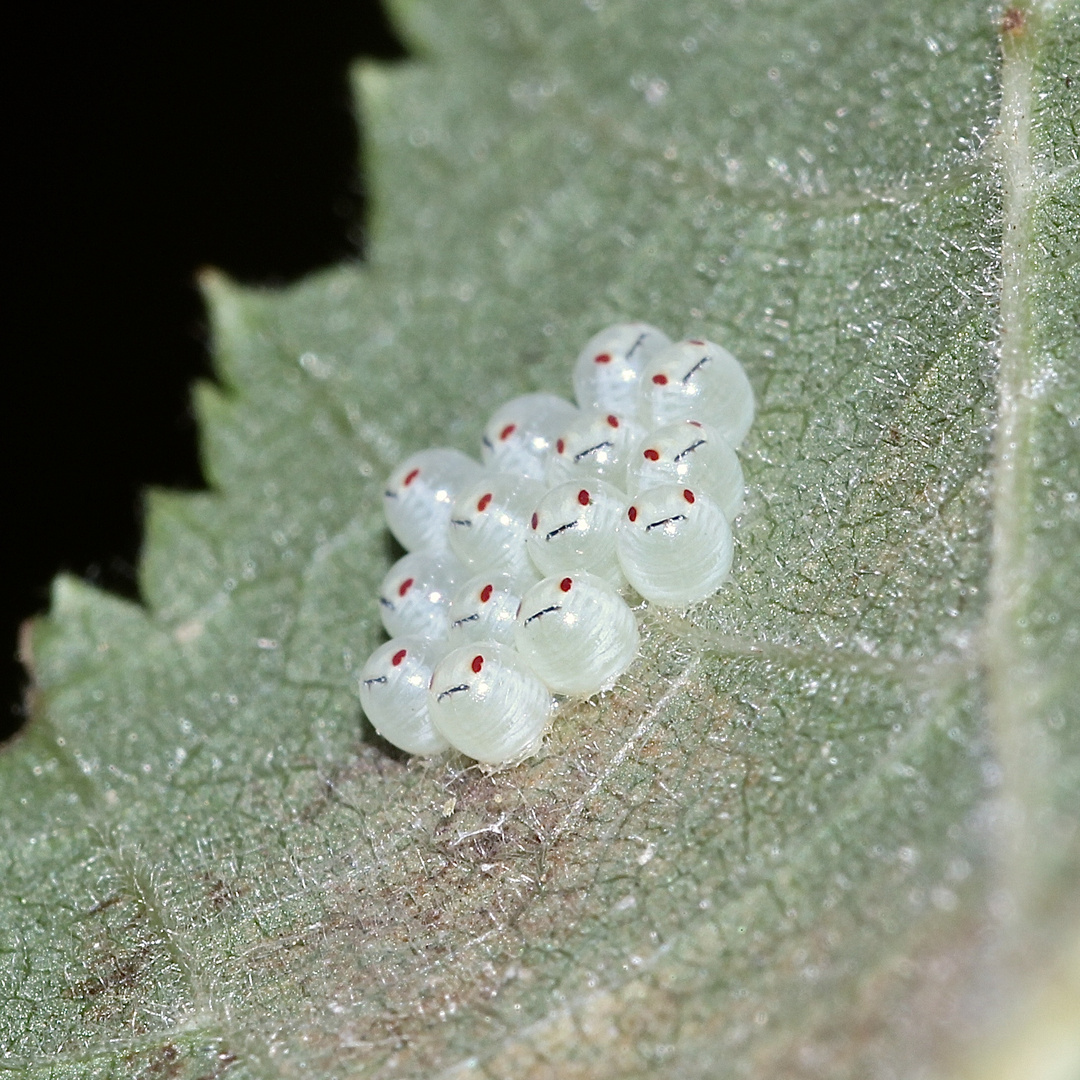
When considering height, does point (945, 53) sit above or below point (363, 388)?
above

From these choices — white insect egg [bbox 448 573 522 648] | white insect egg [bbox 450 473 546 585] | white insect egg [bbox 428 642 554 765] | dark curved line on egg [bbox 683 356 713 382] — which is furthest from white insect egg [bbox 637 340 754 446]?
white insect egg [bbox 428 642 554 765]

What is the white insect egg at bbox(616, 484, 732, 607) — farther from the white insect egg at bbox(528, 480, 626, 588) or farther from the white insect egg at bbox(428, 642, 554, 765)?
the white insect egg at bbox(428, 642, 554, 765)

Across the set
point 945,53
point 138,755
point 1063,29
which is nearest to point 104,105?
point 138,755

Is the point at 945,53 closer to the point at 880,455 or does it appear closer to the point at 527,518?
the point at 880,455

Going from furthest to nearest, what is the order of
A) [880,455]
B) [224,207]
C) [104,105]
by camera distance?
1. [104,105]
2. [224,207]
3. [880,455]

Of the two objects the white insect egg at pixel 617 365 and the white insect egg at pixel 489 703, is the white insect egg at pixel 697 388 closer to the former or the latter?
the white insect egg at pixel 617 365

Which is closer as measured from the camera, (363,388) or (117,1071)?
(117,1071)

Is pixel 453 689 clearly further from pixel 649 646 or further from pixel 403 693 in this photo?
pixel 649 646
